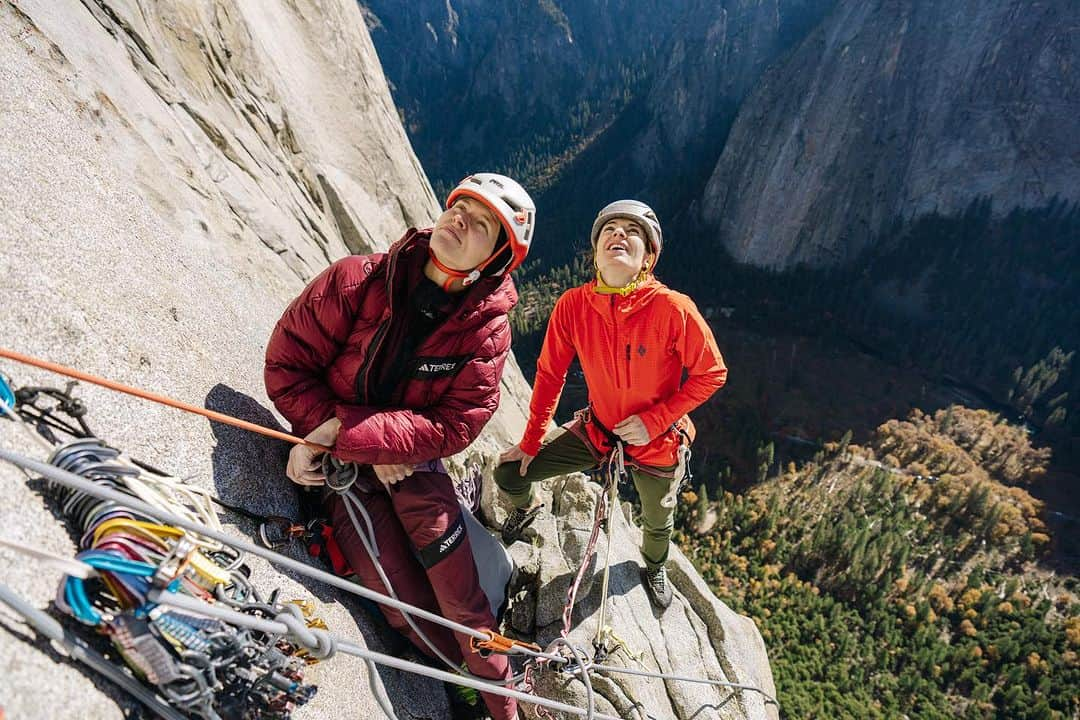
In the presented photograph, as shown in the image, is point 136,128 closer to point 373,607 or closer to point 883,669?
point 373,607

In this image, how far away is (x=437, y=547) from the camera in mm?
3393

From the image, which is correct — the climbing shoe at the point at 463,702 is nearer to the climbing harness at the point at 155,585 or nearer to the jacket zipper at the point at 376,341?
the climbing harness at the point at 155,585

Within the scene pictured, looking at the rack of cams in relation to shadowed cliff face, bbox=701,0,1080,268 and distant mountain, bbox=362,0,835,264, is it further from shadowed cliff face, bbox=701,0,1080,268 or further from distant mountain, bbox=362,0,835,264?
distant mountain, bbox=362,0,835,264

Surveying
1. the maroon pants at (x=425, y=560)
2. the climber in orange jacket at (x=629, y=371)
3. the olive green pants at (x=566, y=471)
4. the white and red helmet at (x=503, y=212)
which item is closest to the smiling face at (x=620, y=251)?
the climber in orange jacket at (x=629, y=371)

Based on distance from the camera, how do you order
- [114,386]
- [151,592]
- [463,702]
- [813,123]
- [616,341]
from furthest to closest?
[813,123] < [616,341] < [463,702] < [114,386] < [151,592]

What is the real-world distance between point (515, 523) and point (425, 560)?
7.04 feet

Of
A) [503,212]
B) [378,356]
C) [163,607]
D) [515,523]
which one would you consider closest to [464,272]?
[503,212]

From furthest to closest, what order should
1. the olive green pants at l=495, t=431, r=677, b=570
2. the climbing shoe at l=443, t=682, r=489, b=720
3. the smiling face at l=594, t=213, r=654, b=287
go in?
the olive green pants at l=495, t=431, r=677, b=570
the smiling face at l=594, t=213, r=654, b=287
the climbing shoe at l=443, t=682, r=489, b=720

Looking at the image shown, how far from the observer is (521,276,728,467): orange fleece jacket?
168 inches

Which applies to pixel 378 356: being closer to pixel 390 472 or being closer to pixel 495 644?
pixel 390 472

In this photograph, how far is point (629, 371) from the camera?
14.7 feet

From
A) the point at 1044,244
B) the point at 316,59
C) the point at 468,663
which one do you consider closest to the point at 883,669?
the point at 468,663

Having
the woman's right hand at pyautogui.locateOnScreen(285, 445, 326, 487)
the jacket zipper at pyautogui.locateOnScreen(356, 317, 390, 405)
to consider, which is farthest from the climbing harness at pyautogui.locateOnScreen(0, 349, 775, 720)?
the jacket zipper at pyautogui.locateOnScreen(356, 317, 390, 405)

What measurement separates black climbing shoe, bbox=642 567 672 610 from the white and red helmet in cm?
390
